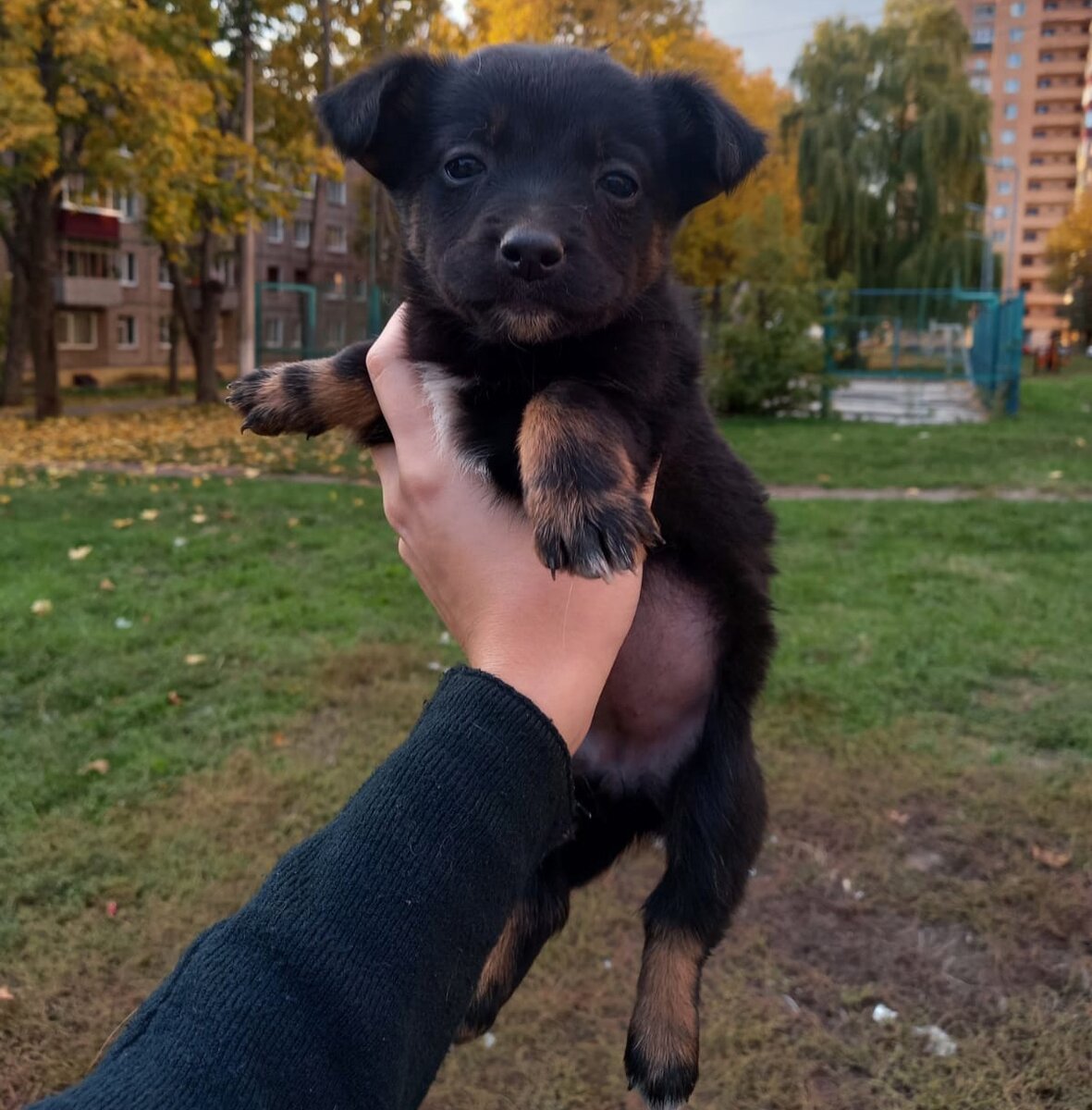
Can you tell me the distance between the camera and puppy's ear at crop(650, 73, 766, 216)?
2.43 meters

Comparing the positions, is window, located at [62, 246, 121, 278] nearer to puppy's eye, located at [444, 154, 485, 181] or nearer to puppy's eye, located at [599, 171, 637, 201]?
puppy's eye, located at [444, 154, 485, 181]

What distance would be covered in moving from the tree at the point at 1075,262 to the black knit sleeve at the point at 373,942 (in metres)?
56.8

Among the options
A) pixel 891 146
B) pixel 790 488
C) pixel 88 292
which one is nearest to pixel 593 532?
pixel 790 488

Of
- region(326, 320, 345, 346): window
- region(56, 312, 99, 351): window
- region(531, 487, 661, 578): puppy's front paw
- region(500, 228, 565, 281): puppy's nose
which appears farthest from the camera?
region(56, 312, 99, 351): window

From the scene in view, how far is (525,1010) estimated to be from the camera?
3.34 m

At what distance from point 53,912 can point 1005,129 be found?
9800 centimetres

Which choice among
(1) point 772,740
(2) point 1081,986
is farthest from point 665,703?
(1) point 772,740

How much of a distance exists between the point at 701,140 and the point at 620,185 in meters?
0.31

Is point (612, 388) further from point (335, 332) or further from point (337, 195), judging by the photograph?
point (337, 195)

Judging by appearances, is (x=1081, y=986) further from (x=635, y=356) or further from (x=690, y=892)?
(x=635, y=356)

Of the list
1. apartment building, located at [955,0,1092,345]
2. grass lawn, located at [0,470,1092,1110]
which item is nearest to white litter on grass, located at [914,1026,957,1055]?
grass lawn, located at [0,470,1092,1110]

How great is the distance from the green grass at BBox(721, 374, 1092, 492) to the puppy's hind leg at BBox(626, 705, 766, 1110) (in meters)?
9.69

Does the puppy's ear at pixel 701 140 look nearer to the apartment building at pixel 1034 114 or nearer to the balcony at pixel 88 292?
the balcony at pixel 88 292

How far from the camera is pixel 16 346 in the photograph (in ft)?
76.9
